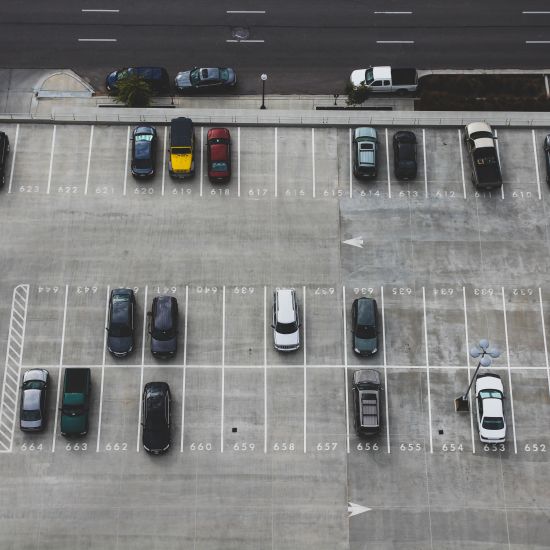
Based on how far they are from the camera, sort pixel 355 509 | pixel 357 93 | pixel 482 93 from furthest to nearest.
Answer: pixel 482 93
pixel 357 93
pixel 355 509

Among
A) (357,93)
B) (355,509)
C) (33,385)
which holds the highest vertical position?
(357,93)

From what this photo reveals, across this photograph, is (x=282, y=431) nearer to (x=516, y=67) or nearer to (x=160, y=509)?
(x=160, y=509)

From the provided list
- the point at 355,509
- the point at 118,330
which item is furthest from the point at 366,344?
the point at 118,330

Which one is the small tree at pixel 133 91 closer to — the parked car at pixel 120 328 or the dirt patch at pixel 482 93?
the parked car at pixel 120 328

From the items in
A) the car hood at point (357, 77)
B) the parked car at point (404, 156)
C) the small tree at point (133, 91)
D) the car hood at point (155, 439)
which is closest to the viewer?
the car hood at point (155, 439)

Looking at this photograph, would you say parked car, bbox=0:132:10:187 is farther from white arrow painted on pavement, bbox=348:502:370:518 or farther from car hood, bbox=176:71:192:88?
white arrow painted on pavement, bbox=348:502:370:518

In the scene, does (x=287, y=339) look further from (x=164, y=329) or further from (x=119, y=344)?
(x=119, y=344)

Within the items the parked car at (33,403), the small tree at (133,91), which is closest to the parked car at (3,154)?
the small tree at (133,91)
